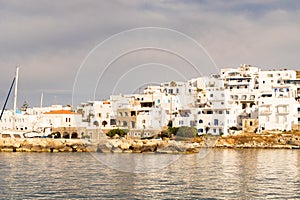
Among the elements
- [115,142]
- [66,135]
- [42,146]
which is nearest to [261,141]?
[115,142]

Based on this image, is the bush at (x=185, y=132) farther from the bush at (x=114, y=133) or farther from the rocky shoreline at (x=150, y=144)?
the bush at (x=114, y=133)

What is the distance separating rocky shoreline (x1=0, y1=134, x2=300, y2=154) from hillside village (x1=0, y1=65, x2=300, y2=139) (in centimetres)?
178

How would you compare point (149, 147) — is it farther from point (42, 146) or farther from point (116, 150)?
point (42, 146)

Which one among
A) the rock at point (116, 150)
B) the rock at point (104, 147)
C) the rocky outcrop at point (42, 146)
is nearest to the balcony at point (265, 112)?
the rock at point (116, 150)

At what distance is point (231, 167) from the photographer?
29594 millimetres

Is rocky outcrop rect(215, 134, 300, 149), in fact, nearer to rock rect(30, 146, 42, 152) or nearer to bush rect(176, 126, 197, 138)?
bush rect(176, 126, 197, 138)

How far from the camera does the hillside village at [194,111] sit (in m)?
50.0

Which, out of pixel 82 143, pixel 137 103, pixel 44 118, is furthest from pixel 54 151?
pixel 44 118

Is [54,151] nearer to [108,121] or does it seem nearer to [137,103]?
[108,121]

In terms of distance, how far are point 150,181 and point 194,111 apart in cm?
3298

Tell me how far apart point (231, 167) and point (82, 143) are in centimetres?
2430

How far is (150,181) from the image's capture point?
74.8ft

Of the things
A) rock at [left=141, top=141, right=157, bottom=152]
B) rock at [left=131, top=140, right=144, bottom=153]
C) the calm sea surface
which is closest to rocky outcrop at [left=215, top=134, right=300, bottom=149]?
rock at [left=141, top=141, right=157, bottom=152]

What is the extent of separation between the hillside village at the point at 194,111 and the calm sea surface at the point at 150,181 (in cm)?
1525
